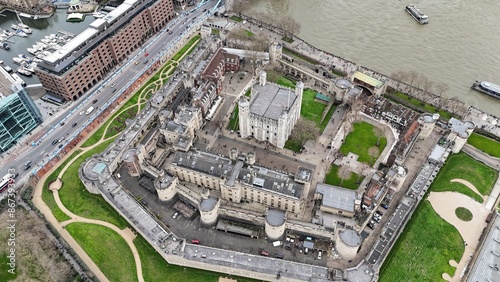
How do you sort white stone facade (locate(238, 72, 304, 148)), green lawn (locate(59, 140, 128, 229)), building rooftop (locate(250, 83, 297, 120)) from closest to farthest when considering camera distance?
green lawn (locate(59, 140, 128, 229)) < white stone facade (locate(238, 72, 304, 148)) < building rooftop (locate(250, 83, 297, 120))

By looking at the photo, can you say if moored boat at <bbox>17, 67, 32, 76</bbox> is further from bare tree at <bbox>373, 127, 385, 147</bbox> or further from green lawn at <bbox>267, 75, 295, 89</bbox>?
bare tree at <bbox>373, 127, 385, 147</bbox>

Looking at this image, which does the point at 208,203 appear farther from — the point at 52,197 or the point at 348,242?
the point at 52,197

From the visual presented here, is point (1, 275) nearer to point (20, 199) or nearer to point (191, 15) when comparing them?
point (20, 199)

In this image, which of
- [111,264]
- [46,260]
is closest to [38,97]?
[46,260]

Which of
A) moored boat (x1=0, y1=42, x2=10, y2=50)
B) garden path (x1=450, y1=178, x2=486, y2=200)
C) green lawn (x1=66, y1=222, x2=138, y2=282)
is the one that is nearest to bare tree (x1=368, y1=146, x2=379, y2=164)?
garden path (x1=450, y1=178, x2=486, y2=200)

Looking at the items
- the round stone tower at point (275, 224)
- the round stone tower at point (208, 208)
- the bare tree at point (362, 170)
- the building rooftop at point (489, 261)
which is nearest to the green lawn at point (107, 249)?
the round stone tower at point (208, 208)

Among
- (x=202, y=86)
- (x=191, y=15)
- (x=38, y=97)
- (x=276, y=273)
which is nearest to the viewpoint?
(x=276, y=273)
